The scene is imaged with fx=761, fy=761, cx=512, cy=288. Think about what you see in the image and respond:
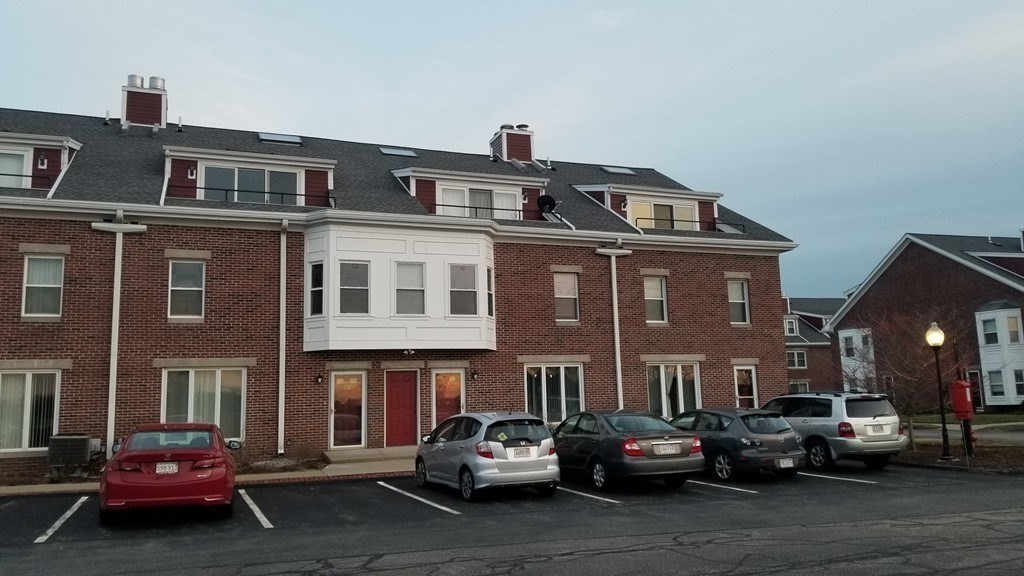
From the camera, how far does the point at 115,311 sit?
1783 cm

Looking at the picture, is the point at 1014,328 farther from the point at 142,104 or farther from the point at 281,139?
the point at 142,104

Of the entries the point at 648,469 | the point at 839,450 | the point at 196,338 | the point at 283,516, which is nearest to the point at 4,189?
the point at 196,338

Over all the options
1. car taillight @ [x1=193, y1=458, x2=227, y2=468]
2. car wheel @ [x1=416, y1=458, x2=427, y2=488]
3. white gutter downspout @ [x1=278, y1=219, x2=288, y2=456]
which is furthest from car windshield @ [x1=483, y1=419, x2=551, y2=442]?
white gutter downspout @ [x1=278, y1=219, x2=288, y2=456]

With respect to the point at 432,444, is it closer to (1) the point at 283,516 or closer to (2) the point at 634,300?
(1) the point at 283,516

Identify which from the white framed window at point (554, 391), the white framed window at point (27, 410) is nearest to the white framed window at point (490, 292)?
the white framed window at point (554, 391)

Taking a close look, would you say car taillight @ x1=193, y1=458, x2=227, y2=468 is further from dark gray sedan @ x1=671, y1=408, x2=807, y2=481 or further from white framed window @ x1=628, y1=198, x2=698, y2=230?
white framed window @ x1=628, y1=198, x2=698, y2=230

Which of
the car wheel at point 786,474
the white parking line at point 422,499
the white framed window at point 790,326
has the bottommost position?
the car wheel at point 786,474

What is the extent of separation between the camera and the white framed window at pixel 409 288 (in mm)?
19844

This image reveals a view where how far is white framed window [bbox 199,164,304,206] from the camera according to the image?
793 inches

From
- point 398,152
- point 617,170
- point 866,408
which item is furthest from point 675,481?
point 617,170

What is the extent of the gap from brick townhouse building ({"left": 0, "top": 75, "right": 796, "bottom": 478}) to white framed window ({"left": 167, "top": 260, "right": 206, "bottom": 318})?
0.06 meters

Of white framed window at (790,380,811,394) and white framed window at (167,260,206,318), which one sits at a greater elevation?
white framed window at (167,260,206,318)

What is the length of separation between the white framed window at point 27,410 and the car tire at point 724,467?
47.7ft

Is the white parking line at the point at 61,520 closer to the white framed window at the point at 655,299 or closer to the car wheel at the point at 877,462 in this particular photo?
the white framed window at the point at 655,299
